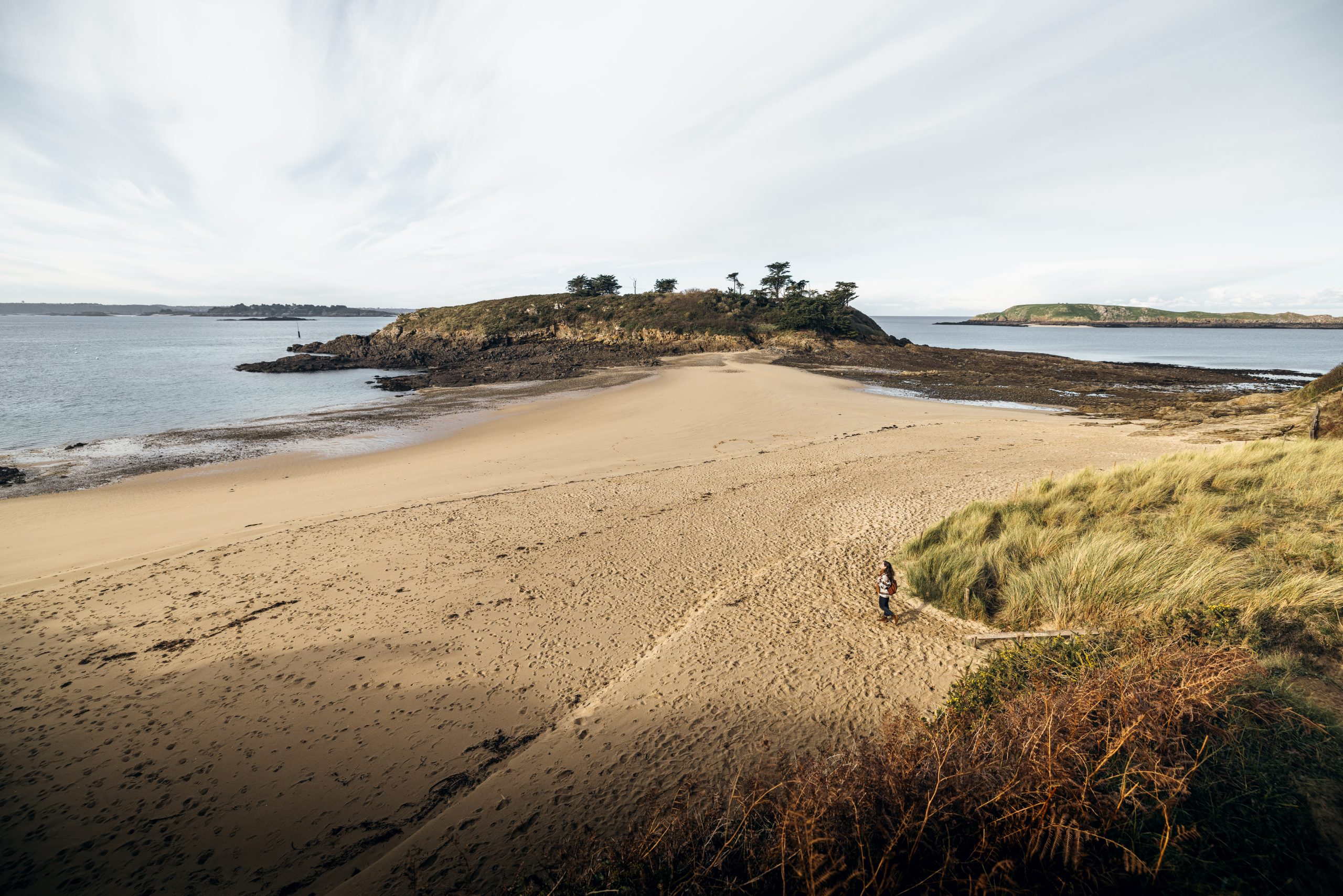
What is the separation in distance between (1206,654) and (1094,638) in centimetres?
126

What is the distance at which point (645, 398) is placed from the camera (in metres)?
28.0

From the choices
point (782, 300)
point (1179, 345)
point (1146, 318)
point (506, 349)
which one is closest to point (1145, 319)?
point (1146, 318)

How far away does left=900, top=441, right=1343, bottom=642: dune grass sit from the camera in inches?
216

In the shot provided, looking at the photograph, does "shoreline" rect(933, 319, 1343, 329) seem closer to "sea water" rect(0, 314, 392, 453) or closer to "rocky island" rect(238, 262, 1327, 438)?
"rocky island" rect(238, 262, 1327, 438)

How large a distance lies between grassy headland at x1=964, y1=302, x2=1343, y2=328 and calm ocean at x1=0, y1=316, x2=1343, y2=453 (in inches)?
2468

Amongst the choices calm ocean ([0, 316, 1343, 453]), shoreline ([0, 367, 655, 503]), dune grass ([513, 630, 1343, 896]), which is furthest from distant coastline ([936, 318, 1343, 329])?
dune grass ([513, 630, 1343, 896])

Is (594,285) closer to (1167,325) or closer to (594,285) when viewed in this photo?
(594,285)

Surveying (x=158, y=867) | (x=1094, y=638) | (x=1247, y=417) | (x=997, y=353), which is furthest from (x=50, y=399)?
(x=997, y=353)

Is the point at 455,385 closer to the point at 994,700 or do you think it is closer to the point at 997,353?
the point at 994,700

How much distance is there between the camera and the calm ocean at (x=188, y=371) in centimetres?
2347

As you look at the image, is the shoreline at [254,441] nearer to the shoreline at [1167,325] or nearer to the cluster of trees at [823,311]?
the cluster of trees at [823,311]

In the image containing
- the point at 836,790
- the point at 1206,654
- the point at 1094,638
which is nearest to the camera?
the point at 836,790

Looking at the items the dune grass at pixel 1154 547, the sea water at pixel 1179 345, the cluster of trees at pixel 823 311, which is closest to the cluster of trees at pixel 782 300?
the cluster of trees at pixel 823 311

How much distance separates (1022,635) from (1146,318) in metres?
210
